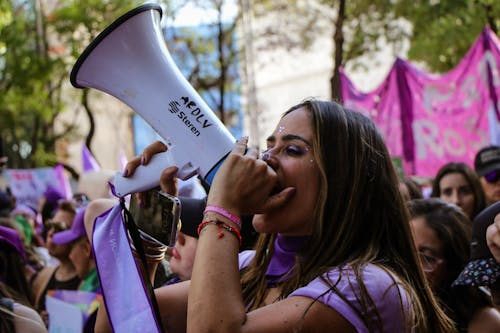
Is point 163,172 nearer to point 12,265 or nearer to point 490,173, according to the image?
point 12,265

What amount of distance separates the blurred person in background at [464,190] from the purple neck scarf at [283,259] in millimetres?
2898

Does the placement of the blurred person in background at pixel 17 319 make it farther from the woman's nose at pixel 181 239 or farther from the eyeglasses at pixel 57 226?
the eyeglasses at pixel 57 226

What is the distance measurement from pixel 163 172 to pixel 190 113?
0.19 meters

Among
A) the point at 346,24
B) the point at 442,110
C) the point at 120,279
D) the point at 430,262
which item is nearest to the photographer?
the point at 120,279

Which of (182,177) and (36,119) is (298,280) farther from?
(36,119)

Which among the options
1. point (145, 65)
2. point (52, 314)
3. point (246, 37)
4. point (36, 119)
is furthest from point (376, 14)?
point (145, 65)

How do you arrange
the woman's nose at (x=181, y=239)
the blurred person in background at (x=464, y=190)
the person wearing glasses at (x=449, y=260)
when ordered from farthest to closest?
the blurred person in background at (x=464, y=190)
the woman's nose at (x=181, y=239)
the person wearing glasses at (x=449, y=260)

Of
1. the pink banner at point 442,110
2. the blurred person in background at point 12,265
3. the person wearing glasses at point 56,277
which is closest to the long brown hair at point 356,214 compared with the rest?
the blurred person in background at point 12,265

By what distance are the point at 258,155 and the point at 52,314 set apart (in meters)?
2.46

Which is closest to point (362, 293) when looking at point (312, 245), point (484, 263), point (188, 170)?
point (312, 245)

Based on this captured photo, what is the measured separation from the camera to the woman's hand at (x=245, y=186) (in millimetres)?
2037

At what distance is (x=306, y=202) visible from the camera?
2.14m

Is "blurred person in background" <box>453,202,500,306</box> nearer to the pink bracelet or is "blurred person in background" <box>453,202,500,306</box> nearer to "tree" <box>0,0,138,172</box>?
the pink bracelet

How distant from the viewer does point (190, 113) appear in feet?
7.54
